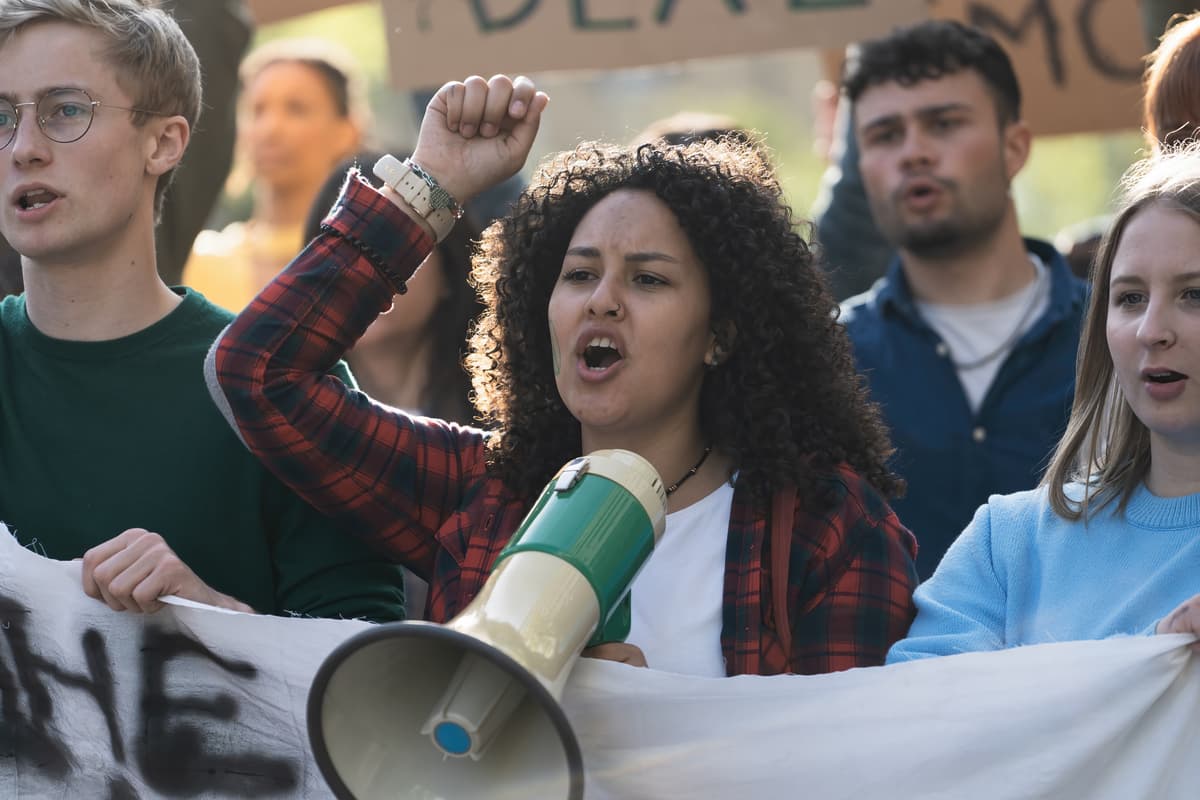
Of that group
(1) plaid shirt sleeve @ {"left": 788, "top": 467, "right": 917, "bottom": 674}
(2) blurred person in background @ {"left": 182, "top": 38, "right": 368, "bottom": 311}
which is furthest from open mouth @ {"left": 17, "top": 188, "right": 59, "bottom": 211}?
(2) blurred person in background @ {"left": 182, "top": 38, "right": 368, "bottom": 311}

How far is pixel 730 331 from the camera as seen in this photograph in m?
2.66

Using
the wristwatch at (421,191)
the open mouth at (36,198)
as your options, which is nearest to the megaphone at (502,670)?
the wristwatch at (421,191)

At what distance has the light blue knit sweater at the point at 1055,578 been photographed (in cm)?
223

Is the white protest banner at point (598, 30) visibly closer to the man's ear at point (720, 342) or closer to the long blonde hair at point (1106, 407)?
the man's ear at point (720, 342)

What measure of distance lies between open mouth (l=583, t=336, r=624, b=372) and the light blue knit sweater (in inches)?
22.3

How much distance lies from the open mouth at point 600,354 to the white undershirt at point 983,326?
137 centimetres

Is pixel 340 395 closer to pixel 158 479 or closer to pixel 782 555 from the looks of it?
pixel 158 479

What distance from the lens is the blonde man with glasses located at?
259 centimetres

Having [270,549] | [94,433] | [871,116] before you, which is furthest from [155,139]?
[871,116]

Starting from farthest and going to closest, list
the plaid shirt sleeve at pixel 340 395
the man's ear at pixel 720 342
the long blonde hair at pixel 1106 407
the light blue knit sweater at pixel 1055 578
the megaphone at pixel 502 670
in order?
the man's ear at pixel 720 342 → the plaid shirt sleeve at pixel 340 395 → the long blonde hair at pixel 1106 407 → the light blue knit sweater at pixel 1055 578 → the megaphone at pixel 502 670

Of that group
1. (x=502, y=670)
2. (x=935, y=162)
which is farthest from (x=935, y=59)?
(x=502, y=670)

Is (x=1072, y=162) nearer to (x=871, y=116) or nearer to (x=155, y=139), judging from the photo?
(x=871, y=116)

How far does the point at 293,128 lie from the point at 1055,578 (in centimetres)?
389

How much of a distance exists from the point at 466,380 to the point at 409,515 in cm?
119
